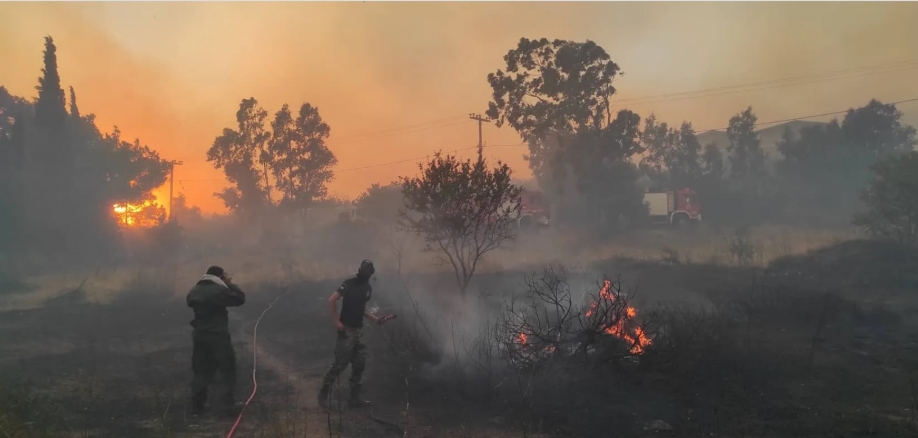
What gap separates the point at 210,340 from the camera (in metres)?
7.25

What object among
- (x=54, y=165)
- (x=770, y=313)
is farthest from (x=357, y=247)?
(x=770, y=313)

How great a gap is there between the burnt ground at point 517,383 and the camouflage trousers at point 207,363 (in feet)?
1.19

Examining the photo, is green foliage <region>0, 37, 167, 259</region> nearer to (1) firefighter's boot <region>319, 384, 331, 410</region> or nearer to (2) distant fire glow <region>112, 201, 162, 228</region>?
(2) distant fire glow <region>112, 201, 162, 228</region>

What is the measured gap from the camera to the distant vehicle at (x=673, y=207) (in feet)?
136

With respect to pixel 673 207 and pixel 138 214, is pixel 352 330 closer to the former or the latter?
pixel 673 207

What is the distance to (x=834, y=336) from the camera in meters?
11.5

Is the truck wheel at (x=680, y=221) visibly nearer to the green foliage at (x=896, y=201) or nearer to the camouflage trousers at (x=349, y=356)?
the green foliage at (x=896, y=201)

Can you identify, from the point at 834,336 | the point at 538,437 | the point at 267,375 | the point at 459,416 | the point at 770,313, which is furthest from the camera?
the point at 770,313

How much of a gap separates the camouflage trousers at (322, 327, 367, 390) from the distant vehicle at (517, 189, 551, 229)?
3102 centimetres

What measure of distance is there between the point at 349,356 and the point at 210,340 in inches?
70.8

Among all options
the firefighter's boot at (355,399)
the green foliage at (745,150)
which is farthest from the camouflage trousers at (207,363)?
the green foliage at (745,150)

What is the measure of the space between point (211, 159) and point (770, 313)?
40.9 metres

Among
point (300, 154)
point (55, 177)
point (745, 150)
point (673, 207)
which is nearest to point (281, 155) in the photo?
point (300, 154)

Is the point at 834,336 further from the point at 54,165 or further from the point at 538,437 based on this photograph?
the point at 54,165
